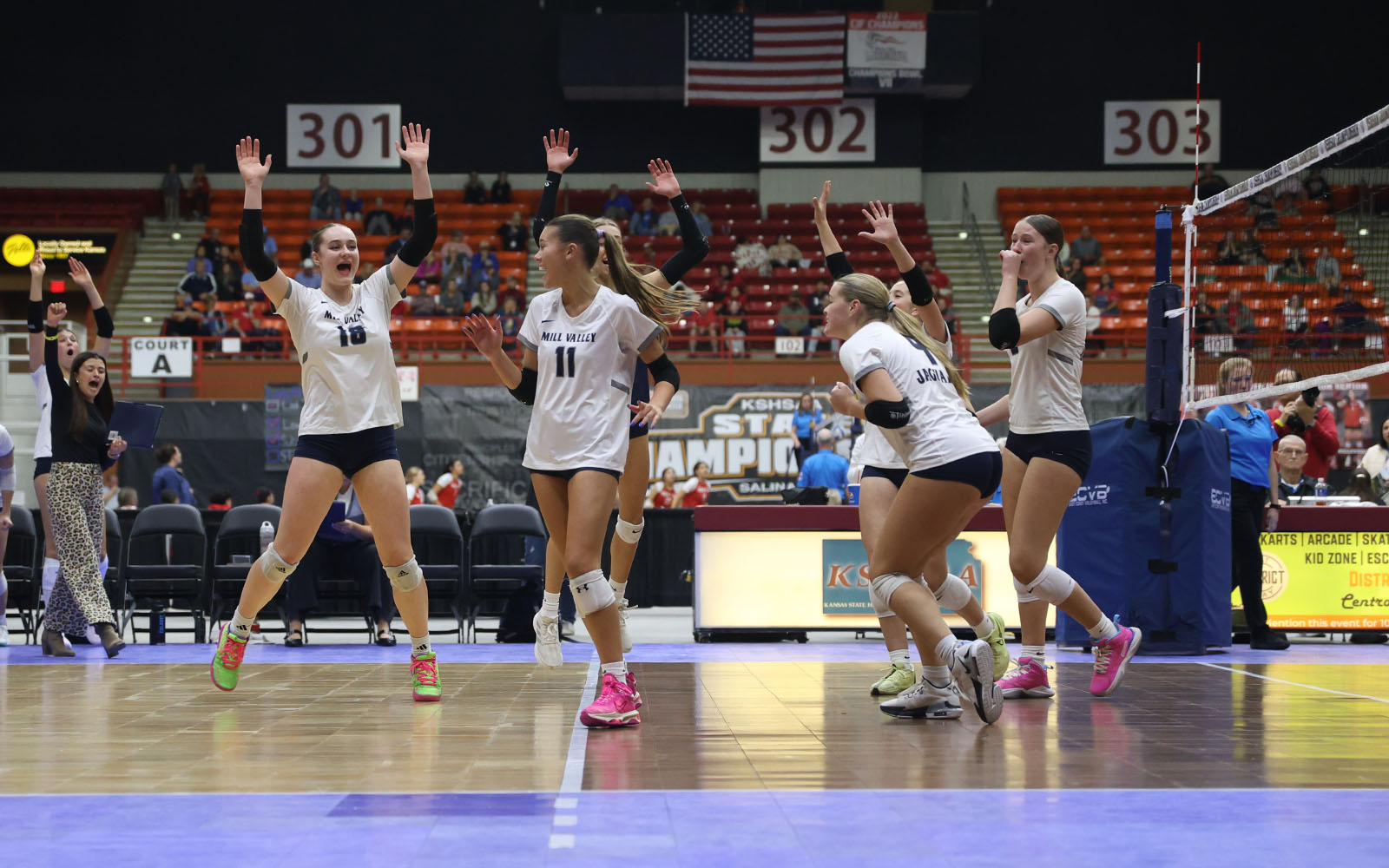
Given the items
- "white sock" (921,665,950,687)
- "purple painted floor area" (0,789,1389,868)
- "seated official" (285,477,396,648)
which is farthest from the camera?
"seated official" (285,477,396,648)

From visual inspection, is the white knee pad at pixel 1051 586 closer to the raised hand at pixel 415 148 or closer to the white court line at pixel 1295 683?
the white court line at pixel 1295 683

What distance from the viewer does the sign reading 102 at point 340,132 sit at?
27.7m

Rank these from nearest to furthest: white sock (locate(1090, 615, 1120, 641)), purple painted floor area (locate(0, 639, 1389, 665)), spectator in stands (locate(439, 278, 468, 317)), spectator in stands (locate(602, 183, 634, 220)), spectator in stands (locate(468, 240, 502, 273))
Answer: white sock (locate(1090, 615, 1120, 641)) < purple painted floor area (locate(0, 639, 1389, 665)) < spectator in stands (locate(439, 278, 468, 317)) < spectator in stands (locate(468, 240, 502, 273)) < spectator in stands (locate(602, 183, 634, 220))

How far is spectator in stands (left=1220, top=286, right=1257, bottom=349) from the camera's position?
14.6 m

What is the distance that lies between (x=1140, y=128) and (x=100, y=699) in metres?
25.7

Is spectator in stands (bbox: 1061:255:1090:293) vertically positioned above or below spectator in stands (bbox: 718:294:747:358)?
above

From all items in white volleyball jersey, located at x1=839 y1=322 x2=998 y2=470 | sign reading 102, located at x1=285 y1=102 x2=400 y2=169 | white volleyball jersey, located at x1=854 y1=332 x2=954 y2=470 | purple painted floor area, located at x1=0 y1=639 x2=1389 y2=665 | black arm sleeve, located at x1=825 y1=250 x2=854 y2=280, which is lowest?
Result: purple painted floor area, located at x1=0 y1=639 x2=1389 y2=665

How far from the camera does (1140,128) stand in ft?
91.0

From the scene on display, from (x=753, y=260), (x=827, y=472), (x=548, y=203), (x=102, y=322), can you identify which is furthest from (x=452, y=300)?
(x=548, y=203)

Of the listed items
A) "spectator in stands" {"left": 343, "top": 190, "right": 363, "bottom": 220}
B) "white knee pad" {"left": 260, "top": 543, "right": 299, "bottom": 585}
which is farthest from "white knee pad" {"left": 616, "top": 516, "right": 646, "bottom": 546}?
"spectator in stands" {"left": 343, "top": 190, "right": 363, "bottom": 220}

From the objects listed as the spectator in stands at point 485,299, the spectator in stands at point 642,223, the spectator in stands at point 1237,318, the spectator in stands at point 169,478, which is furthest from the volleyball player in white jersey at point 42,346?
the spectator in stands at point 642,223

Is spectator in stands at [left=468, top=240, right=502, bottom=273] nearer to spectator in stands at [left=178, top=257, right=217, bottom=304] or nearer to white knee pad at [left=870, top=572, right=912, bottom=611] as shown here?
spectator in stands at [left=178, top=257, right=217, bottom=304]

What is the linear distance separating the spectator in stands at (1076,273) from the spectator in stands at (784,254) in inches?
192

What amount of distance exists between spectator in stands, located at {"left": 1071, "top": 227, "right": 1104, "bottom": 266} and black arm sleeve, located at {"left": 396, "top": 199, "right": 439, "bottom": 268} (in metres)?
20.7
